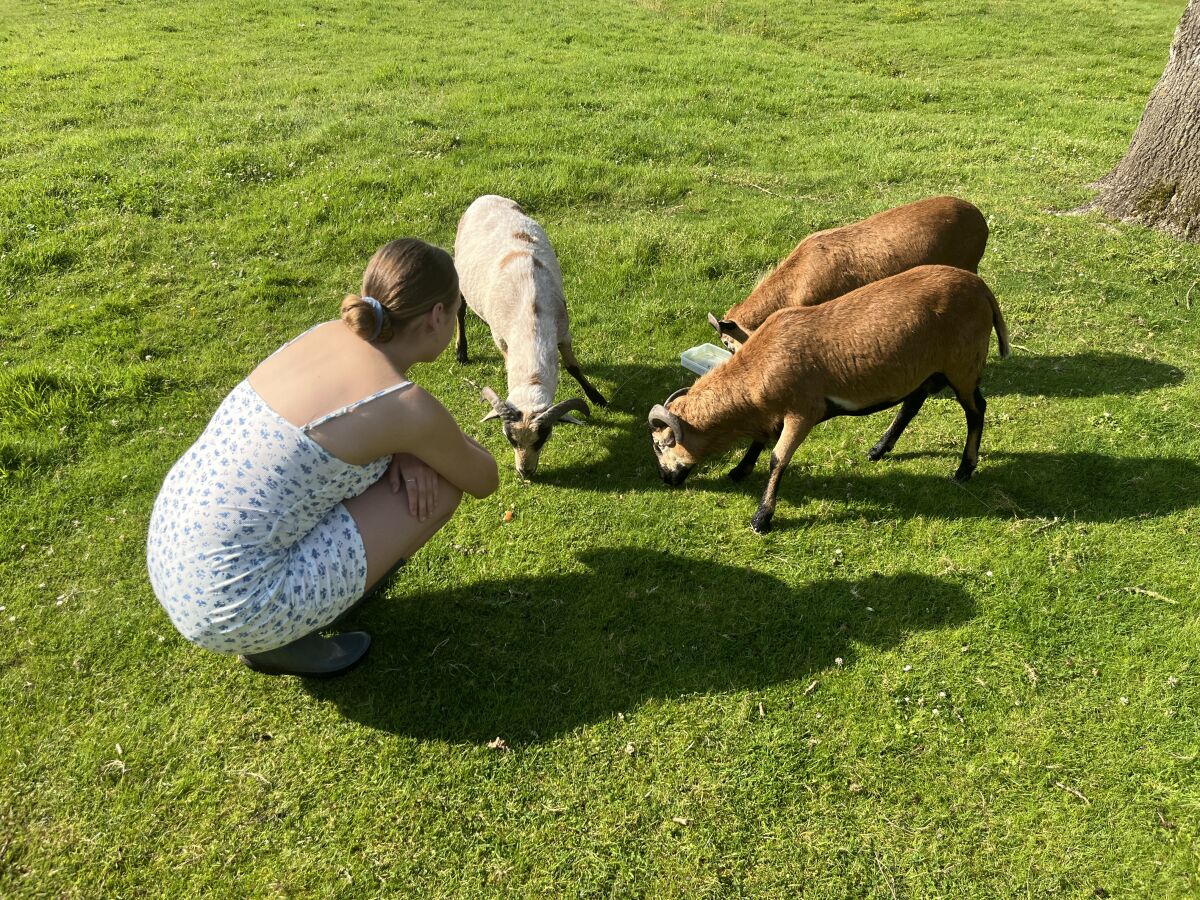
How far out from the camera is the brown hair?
3.74m

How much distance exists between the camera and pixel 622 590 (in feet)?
16.8

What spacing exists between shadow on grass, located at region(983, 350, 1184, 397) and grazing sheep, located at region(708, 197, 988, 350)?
112cm

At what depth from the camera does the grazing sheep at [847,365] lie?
542 centimetres

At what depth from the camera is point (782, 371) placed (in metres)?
5.50

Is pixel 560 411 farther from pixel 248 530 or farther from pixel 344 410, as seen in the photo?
pixel 248 530

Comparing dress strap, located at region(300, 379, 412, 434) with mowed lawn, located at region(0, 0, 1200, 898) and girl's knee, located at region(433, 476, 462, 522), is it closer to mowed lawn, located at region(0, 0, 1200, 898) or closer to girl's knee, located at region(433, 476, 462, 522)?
girl's knee, located at region(433, 476, 462, 522)

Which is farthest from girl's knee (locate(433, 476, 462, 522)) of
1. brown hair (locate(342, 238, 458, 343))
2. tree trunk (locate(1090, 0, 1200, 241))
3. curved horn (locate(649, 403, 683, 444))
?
tree trunk (locate(1090, 0, 1200, 241))

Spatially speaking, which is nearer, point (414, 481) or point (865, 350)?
point (414, 481)

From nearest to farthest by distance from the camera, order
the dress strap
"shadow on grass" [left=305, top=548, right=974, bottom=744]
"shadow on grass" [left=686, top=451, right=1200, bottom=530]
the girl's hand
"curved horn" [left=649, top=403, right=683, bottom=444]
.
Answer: the dress strap < the girl's hand < "shadow on grass" [left=305, top=548, right=974, bottom=744] < "shadow on grass" [left=686, top=451, right=1200, bottom=530] < "curved horn" [left=649, top=403, right=683, bottom=444]

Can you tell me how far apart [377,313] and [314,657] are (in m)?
2.06

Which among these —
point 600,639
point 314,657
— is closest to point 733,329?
point 600,639

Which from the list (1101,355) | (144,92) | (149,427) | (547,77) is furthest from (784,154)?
(144,92)

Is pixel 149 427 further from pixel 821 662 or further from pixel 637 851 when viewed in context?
pixel 821 662

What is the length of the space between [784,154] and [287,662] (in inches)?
431
